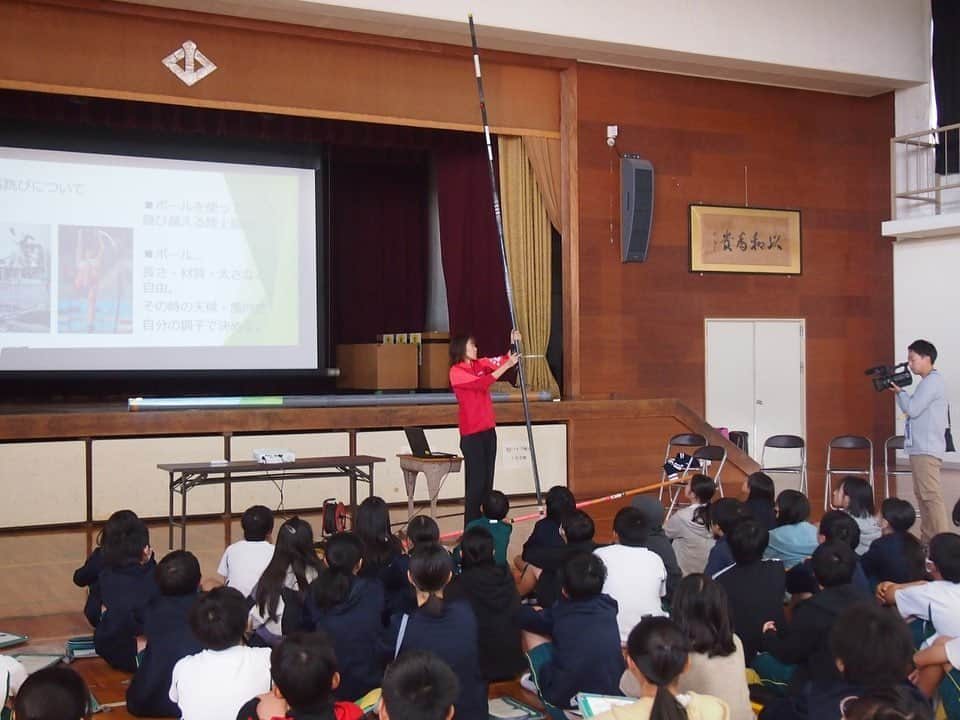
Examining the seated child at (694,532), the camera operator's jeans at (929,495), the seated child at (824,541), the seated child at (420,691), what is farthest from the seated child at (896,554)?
the seated child at (420,691)

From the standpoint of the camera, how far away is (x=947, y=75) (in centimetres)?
935

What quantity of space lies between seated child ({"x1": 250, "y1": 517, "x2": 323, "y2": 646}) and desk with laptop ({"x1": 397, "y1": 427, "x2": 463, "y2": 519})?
2.77 m

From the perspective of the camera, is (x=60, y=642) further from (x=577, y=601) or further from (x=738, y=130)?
(x=738, y=130)

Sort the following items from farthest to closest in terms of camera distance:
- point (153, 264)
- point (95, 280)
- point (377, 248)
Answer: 1. point (377, 248)
2. point (153, 264)
3. point (95, 280)

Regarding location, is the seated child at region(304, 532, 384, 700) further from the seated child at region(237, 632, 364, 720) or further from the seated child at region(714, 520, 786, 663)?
the seated child at region(714, 520, 786, 663)

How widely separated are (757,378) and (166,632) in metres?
7.07

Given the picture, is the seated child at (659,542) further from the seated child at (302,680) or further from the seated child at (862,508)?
the seated child at (302,680)

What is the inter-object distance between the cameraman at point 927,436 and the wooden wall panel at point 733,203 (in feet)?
7.47

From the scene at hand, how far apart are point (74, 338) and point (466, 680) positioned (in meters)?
5.84

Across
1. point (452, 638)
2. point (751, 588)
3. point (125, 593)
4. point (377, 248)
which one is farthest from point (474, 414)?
point (377, 248)

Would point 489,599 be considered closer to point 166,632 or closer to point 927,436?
point 166,632

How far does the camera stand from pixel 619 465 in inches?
329

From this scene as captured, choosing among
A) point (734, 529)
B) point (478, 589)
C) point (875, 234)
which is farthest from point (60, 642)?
point (875, 234)

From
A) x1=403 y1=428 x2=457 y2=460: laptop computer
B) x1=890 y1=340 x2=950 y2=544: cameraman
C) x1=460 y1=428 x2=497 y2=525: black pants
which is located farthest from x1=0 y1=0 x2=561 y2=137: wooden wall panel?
x1=890 y1=340 x2=950 y2=544: cameraman
